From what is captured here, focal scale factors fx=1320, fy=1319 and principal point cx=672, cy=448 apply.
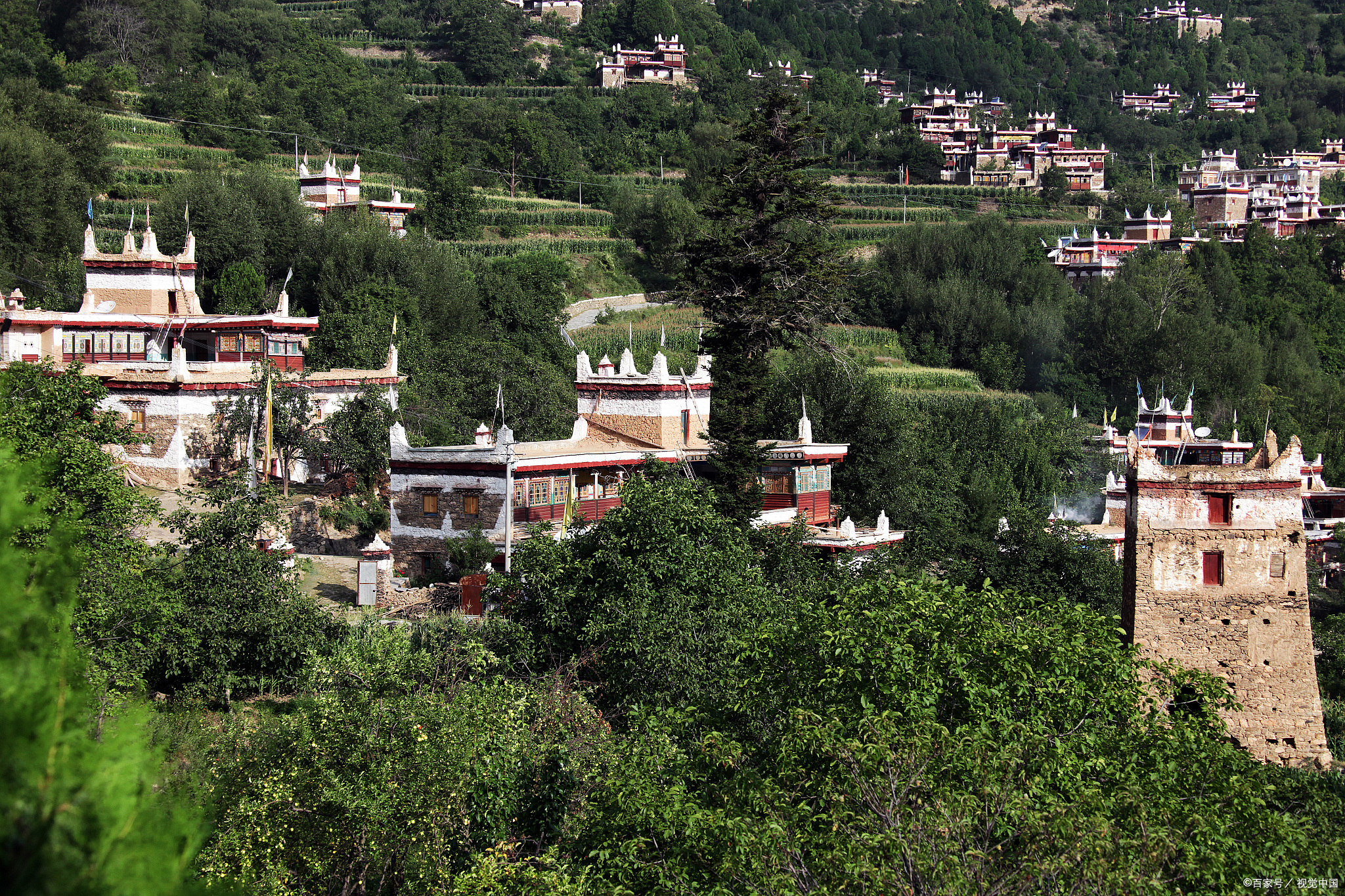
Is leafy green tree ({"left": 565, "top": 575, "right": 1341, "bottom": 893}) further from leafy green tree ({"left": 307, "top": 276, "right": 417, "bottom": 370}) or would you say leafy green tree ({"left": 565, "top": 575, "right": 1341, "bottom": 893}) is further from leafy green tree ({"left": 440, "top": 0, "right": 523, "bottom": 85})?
leafy green tree ({"left": 440, "top": 0, "right": 523, "bottom": 85})

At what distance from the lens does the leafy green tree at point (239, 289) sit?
48.8 m

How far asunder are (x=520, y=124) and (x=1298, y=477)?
2938 inches

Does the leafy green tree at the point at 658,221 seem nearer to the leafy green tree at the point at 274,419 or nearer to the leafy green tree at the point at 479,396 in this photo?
the leafy green tree at the point at 479,396

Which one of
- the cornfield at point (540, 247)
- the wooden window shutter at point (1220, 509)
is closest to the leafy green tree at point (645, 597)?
the wooden window shutter at point (1220, 509)

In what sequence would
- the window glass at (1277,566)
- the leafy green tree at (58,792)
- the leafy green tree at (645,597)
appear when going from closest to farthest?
1. the leafy green tree at (58,792)
2. the leafy green tree at (645,597)
3. the window glass at (1277,566)

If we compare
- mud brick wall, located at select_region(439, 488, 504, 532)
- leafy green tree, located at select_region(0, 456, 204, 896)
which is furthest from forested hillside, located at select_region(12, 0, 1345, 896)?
mud brick wall, located at select_region(439, 488, 504, 532)

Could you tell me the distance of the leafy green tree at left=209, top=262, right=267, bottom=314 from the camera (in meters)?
48.8

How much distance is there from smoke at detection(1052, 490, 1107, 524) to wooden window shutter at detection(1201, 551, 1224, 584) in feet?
106

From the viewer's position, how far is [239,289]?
49531mm

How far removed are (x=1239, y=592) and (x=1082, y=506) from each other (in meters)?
35.7

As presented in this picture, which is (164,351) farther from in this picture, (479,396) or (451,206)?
(451,206)

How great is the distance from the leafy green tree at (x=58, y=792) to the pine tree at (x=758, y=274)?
84.7ft

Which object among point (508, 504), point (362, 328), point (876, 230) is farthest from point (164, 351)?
point (876, 230)

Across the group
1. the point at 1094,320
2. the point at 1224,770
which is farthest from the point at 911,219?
the point at 1224,770
